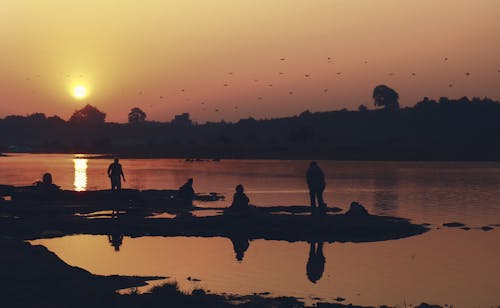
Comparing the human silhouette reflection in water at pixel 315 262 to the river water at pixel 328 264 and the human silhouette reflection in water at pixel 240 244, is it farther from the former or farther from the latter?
the human silhouette reflection in water at pixel 240 244

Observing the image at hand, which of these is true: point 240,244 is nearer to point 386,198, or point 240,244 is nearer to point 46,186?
point 46,186

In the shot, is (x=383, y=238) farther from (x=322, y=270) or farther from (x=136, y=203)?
(x=136, y=203)

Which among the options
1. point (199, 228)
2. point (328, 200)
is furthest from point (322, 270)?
point (328, 200)

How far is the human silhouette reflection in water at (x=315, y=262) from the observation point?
78.4ft

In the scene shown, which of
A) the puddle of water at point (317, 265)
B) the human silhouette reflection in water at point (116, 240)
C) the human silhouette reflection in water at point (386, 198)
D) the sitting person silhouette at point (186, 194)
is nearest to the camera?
the puddle of water at point (317, 265)

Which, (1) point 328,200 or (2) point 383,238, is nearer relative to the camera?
(2) point 383,238

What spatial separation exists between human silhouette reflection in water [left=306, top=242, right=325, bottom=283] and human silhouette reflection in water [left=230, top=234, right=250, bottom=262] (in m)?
2.53

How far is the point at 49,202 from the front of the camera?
44.3m

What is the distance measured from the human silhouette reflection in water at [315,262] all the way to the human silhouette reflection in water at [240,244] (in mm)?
2531

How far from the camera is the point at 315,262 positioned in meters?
26.3

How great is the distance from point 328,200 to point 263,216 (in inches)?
780

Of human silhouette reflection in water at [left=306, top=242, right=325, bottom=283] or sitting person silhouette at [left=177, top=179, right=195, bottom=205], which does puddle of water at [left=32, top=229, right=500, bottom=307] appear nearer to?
human silhouette reflection in water at [left=306, top=242, right=325, bottom=283]

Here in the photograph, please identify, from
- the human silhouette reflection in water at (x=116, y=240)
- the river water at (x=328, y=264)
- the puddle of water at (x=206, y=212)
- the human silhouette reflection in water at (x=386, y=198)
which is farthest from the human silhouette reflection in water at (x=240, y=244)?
the human silhouette reflection in water at (x=386, y=198)

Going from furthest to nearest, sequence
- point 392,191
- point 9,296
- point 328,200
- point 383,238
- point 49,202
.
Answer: point 392,191
point 328,200
point 49,202
point 383,238
point 9,296
